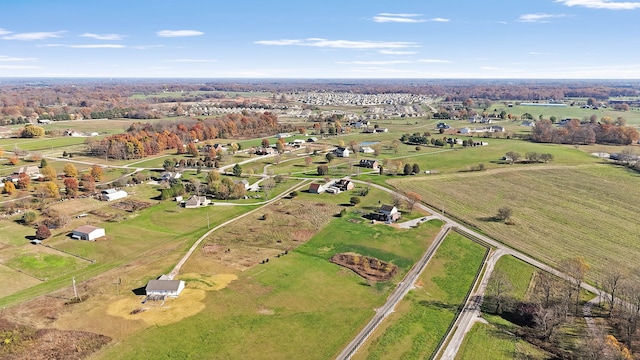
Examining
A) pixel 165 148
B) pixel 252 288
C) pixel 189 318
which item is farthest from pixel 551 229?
pixel 165 148

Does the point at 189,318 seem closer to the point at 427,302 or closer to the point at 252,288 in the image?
the point at 252,288

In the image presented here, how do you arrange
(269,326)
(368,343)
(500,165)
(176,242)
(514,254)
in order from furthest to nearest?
(500,165) → (176,242) → (514,254) → (269,326) → (368,343)

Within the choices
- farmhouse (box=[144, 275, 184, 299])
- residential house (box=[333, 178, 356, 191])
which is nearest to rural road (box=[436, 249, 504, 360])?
farmhouse (box=[144, 275, 184, 299])

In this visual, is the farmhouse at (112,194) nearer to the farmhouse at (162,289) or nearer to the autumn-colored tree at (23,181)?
the autumn-colored tree at (23,181)

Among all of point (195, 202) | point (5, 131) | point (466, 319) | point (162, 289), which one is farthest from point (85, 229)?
point (5, 131)

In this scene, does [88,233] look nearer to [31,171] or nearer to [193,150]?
[31,171]

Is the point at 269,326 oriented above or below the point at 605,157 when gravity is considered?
below

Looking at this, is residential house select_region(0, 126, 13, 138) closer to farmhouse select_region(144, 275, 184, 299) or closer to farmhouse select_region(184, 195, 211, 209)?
farmhouse select_region(184, 195, 211, 209)
